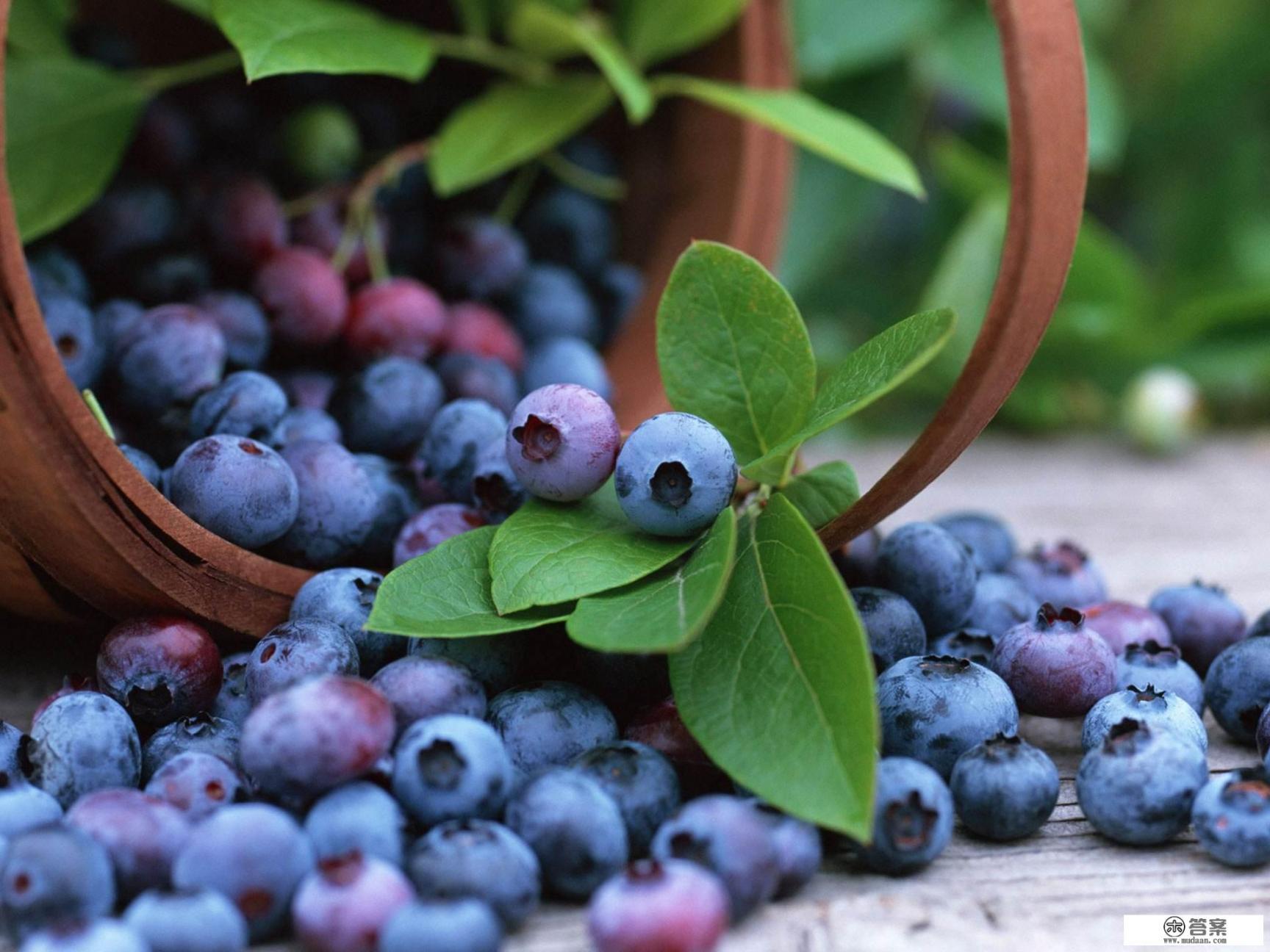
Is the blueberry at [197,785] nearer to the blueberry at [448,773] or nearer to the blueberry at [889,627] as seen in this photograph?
the blueberry at [448,773]

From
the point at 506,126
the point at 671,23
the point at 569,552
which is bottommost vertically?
the point at 569,552

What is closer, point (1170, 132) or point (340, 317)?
point (340, 317)

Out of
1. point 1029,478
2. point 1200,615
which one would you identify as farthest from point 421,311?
point 1029,478

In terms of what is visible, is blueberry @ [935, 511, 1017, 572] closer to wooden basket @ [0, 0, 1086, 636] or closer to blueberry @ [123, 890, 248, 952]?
wooden basket @ [0, 0, 1086, 636]

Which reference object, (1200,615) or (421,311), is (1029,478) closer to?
(1200,615)

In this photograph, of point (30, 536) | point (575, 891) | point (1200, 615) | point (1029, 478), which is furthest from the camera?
point (1029, 478)

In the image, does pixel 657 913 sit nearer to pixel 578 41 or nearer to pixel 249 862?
pixel 249 862

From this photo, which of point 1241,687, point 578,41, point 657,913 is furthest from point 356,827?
point 578,41

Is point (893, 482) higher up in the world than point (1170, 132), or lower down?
lower down

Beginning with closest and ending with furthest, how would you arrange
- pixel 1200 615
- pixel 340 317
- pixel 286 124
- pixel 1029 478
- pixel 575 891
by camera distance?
pixel 575 891, pixel 1200 615, pixel 340 317, pixel 286 124, pixel 1029 478
